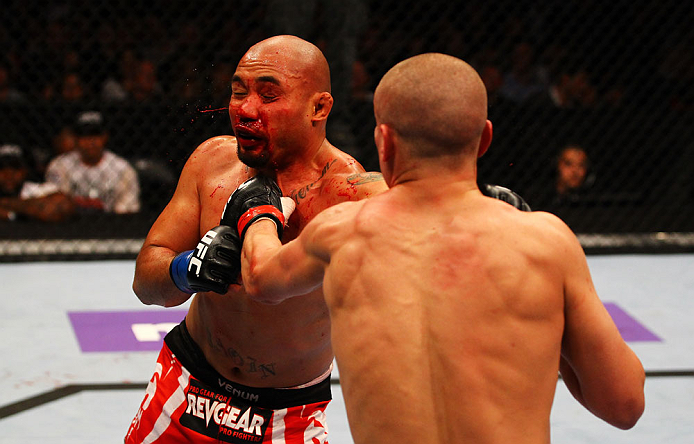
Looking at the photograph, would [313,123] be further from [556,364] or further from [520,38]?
[520,38]

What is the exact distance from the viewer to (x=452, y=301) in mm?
1183

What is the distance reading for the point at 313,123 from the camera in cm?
182

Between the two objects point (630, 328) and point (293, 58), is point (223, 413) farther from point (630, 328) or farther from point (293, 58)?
point (630, 328)

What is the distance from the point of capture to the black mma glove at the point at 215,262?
5.39 ft

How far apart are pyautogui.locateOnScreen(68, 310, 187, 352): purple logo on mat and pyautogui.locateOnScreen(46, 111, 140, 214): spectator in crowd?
3.89 ft

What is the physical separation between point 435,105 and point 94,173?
13.0 feet

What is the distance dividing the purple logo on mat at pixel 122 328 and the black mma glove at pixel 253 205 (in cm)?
185

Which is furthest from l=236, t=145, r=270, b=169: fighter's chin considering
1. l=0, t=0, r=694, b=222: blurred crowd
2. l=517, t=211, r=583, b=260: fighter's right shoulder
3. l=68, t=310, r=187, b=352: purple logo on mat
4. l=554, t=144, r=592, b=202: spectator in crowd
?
l=554, t=144, r=592, b=202: spectator in crowd

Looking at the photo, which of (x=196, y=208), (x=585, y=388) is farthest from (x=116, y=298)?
(x=585, y=388)

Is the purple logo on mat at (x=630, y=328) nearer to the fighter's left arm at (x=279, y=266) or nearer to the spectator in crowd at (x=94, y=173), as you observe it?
the fighter's left arm at (x=279, y=266)

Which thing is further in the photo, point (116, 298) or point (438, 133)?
point (116, 298)

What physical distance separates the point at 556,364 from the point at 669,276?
11.9ft

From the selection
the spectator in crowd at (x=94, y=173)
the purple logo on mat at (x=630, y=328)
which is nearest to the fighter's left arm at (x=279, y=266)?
the purple logo on mat at (x=630, y=328)

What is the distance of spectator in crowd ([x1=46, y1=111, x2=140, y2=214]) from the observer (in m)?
4.76
